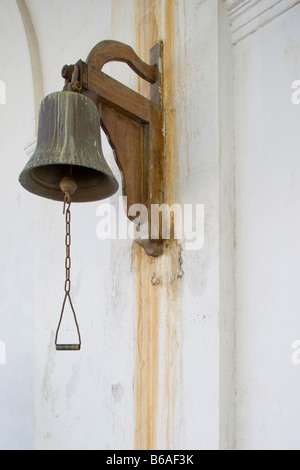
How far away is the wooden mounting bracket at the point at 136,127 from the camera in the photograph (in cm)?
90

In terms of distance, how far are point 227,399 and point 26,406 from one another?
45.0 inches

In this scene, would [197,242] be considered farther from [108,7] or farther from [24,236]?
[24,236]

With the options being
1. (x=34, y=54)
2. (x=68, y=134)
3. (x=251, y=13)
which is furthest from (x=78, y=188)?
(x=34, y=54)

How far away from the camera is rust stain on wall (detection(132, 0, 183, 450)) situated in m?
0.95

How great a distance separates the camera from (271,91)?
2.84 feet

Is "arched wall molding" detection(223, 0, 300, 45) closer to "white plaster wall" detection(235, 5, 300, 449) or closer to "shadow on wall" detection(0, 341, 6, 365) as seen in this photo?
"white plaster wall" detection(235, 5, 300, 449)

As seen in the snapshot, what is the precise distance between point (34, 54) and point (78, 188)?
103cm

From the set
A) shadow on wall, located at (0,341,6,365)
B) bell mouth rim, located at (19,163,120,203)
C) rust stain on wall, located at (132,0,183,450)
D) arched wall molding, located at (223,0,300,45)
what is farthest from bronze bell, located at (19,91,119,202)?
shadow on wall, located at (0,341,6,365)

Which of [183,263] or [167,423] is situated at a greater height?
[183,263]

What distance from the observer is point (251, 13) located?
35.3 inches

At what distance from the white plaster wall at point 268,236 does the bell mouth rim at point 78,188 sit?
29 centimetres

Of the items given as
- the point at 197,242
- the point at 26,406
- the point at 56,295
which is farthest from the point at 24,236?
the point at 197,242

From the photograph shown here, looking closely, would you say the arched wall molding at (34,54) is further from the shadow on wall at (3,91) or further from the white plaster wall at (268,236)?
the white plaster wall at (268,236)

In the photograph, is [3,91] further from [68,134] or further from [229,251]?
[229,251]
